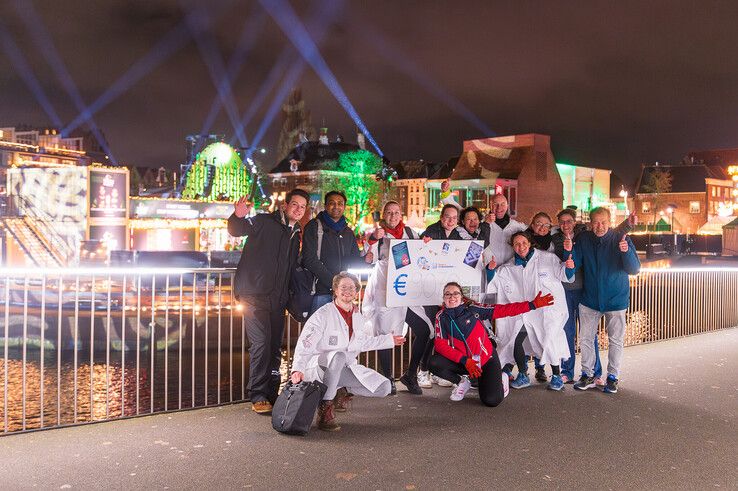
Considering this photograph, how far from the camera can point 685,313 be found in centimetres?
1461

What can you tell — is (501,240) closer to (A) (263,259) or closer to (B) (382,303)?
(B) (382,303)

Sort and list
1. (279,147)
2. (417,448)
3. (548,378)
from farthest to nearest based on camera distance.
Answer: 1. (279,147)
2. (548,378)
3. (417,448)

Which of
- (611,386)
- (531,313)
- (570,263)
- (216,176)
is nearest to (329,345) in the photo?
(531,313)

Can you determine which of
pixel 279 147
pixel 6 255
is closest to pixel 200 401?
pixel 6 255

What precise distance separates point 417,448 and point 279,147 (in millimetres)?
120176

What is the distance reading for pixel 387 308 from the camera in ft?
27.6

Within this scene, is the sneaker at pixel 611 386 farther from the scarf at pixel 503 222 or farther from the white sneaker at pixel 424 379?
the scarf at pixel 503 222

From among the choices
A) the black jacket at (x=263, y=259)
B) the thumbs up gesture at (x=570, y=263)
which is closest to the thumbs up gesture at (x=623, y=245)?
the thumbs up gesture at (x=570, y=263)

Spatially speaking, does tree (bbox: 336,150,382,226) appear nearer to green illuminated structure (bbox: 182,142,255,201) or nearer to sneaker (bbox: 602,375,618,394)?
green illuminated structure (bbox: 182,142,255,201)

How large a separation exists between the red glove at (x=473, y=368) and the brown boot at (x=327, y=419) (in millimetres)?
1691

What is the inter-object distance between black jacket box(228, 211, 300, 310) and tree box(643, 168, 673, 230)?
84352 mm

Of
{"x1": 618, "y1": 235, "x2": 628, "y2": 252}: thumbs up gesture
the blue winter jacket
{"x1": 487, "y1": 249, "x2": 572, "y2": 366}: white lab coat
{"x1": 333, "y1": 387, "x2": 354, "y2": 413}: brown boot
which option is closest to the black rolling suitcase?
{"x1": 333, "y1": 387, "x2": 354, "y2": 413}: brown boot

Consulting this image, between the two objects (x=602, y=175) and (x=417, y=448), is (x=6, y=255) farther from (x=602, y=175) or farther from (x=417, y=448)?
(x=602, y=175)

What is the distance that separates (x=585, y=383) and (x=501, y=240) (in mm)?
1950
